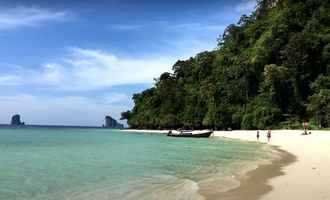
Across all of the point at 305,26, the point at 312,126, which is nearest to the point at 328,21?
the point at 305,26

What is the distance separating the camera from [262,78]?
8575 centimetres

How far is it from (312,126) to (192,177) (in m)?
49.3

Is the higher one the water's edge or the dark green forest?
the dark green forest

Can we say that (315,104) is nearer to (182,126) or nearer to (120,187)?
(182,126)

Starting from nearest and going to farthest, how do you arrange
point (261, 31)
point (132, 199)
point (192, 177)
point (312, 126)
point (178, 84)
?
point (132, 199), point (192, 177), point (312, 126), point (261, 31), point (178, 84)

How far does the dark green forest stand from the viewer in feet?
250

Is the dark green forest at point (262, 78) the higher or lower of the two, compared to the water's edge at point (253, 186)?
higher

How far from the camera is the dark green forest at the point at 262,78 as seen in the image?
76250mm

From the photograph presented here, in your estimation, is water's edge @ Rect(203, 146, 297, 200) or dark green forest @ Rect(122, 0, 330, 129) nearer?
water's edge @ Rect(203, 146, 297, 200)

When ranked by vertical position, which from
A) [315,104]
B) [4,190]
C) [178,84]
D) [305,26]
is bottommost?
[4,190]

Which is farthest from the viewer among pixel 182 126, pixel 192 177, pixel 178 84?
pixel 178 84

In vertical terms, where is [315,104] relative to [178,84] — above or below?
below

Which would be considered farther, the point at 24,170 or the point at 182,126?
the point at 182,126

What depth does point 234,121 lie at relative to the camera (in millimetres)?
84688
